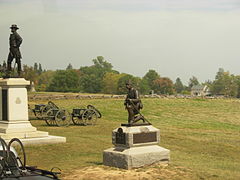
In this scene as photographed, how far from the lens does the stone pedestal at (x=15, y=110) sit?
17469 mm

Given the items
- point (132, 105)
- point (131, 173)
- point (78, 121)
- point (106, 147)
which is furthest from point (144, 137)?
point (78, 121)

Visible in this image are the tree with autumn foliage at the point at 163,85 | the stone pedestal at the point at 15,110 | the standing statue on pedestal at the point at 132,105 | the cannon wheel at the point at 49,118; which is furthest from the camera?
the tree with autumn foliage at the point at 163,85

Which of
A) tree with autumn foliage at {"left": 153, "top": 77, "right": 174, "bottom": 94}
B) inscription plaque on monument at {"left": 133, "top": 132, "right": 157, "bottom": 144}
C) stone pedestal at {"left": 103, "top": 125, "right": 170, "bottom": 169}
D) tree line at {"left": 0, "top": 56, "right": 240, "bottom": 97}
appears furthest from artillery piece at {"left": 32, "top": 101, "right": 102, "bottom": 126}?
tree with autumn foliage at {"left": 153, "top": 77, "right": 174, "bottom": 94}

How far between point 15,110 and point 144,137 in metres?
7.02

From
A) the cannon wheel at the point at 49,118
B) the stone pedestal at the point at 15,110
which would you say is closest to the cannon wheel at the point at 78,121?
the cannon wheel at the point at 49,118

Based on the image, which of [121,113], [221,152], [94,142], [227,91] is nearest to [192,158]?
[221,152]

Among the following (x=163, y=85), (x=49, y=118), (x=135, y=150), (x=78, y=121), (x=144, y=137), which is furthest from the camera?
(x=163, y=85)

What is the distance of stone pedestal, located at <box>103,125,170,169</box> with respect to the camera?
12.2 m

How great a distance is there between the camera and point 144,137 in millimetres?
12648

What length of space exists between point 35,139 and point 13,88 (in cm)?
225

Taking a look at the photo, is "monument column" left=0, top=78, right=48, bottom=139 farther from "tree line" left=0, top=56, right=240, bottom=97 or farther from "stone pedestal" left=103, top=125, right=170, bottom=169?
"tree line" left=0, top=56, right=240, bottom=97

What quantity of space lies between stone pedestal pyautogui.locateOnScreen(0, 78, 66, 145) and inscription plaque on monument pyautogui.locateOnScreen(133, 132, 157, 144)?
19.6ft

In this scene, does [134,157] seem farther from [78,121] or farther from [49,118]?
[78,121]

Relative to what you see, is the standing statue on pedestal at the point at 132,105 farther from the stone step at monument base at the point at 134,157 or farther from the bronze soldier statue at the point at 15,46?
the bronze soldier statue at the point at 15,46
